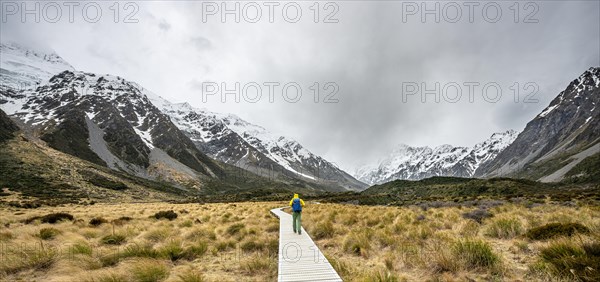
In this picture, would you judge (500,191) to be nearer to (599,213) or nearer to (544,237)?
(599,213)

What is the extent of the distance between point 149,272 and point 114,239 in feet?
20.1

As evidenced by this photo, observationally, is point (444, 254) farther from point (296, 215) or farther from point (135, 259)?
point (135, 259)

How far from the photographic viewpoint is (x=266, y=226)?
15.8 m

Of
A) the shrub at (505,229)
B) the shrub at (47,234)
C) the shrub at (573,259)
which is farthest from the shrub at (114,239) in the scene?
the shrub at (505,229)

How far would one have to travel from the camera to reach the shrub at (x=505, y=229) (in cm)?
1029

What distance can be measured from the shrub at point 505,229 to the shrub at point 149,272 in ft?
35.3

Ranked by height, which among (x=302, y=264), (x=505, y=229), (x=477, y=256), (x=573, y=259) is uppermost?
(x=573, y=259)

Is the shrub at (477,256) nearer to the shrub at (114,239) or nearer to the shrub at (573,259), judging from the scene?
the shrub at (573,259)

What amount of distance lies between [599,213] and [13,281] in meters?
22.3


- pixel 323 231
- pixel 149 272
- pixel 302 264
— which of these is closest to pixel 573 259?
pixel 302 264

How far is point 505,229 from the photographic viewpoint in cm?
1049

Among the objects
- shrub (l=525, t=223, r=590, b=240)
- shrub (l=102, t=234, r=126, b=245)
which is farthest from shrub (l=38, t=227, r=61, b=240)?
shrub (l=525, t=223, r=590, b=240)

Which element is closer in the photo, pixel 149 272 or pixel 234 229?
pixel 149 272

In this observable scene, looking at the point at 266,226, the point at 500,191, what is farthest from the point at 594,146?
the point at 266,226
